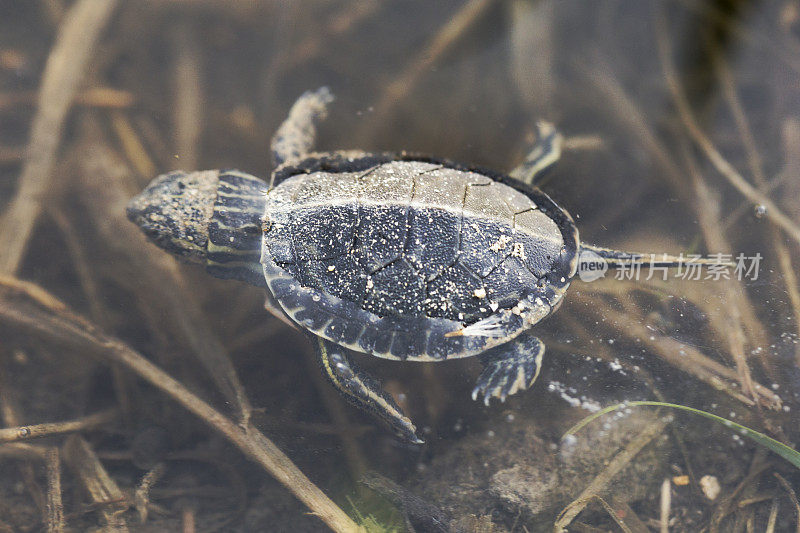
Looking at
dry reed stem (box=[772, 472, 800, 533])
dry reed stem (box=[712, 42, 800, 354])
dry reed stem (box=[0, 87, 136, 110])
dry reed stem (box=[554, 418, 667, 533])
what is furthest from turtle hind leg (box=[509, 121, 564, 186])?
dry reed stem (box=[0, 87, 136, 110])

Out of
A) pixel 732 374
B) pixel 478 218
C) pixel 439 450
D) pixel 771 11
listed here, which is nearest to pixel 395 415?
pixel 439 450

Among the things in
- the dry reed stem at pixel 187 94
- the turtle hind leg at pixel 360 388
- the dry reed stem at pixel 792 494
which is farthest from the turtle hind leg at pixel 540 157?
the dry reed stem at pixel 187 94

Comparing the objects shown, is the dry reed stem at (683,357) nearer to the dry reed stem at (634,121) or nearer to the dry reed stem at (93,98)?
the dry reed stem at (634,121)

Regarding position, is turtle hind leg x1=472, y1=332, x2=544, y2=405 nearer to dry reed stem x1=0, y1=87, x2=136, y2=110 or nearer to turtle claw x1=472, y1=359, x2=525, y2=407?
turtle claw x1=472, y1=359, x2=525, y2=407

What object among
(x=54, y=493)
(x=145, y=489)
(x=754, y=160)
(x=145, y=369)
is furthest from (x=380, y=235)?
(x=754, y=160)

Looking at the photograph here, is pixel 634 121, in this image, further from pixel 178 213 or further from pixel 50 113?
pixel 50 113
